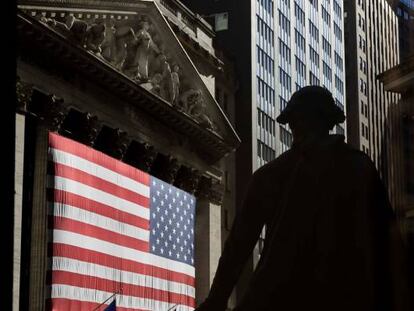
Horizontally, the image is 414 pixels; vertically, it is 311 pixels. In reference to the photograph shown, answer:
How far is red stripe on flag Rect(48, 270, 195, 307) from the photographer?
145ft

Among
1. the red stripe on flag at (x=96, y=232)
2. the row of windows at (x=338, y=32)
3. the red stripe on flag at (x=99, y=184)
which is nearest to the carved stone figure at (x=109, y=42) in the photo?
the red stripe on flag at (x=99, y=184)

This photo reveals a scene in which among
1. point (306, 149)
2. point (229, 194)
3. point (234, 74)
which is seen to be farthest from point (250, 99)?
point (306, 149)

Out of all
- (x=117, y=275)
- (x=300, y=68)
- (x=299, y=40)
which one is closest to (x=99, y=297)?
(x=117, y=275)

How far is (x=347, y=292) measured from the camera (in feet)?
19.6

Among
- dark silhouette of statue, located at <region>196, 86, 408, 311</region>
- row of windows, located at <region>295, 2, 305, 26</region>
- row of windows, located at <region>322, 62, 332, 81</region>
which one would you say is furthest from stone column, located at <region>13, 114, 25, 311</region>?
row of windows, located at <region>322, 62, 332, 81</region>

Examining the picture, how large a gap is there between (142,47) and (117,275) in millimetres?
11426

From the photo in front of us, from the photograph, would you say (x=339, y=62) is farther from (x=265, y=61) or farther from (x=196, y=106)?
(x=196, y=106)

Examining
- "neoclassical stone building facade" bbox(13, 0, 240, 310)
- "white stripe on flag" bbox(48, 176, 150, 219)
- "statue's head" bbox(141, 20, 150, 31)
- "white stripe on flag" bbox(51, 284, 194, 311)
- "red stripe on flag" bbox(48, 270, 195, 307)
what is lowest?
"white stripe on flag" bbox(51, 284, 194, 311)

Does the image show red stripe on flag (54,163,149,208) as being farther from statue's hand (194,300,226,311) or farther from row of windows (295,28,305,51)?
statue's hand (194,300,226,311)

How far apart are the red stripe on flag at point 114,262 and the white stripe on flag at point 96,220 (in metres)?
1.18

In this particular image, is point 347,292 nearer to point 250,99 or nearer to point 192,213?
point 192,213

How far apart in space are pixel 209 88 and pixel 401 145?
161 ft

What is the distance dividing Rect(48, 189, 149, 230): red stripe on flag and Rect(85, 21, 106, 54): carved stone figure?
688cm

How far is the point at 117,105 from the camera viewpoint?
53469 mm
